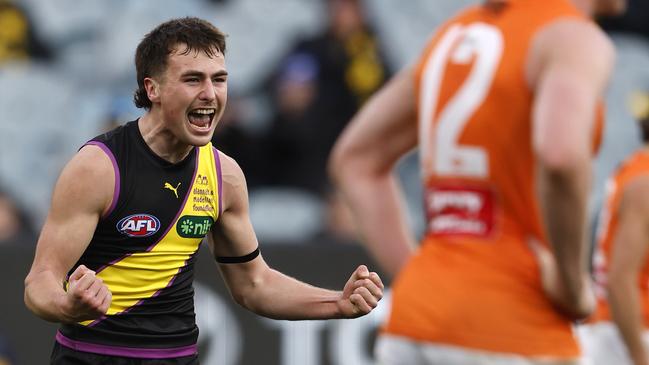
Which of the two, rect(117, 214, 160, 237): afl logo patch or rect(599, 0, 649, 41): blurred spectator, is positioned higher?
rect(117, 214, 160, 237): afl logo patch

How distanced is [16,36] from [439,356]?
799 centimetres

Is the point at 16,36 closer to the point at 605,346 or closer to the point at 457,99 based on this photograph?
the point at 605,346

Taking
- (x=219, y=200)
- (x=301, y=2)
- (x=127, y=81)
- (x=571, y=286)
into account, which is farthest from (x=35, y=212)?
(x=571, y=286)

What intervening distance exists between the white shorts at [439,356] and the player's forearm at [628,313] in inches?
76.6

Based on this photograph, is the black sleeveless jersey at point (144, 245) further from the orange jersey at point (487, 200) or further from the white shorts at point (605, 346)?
the white shorts at point (605, 346)

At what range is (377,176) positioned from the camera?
491 cm

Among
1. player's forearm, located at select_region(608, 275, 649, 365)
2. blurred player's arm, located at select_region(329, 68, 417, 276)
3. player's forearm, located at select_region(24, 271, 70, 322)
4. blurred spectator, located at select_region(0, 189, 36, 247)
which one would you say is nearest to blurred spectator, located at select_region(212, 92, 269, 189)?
blurred spectator, located at select_region(0, 189, 36, 247)

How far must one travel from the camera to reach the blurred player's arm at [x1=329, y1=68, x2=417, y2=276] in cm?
477

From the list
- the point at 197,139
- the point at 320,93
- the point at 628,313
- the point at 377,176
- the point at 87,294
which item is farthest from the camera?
the point at 320,93

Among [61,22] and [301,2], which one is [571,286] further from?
[61,22]

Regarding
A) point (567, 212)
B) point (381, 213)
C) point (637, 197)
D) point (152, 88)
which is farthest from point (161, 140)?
point (637, 197)

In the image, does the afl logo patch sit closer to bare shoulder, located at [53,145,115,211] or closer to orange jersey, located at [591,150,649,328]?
bare shoulder, located at [53,145,115,211]

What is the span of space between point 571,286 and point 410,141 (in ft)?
3.18

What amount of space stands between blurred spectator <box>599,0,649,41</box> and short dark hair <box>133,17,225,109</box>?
25.9 ft
